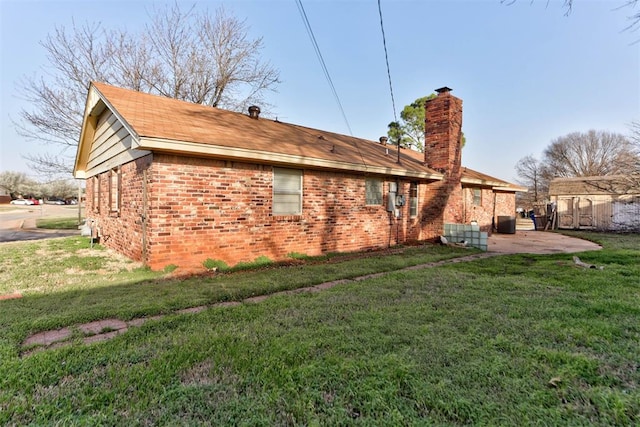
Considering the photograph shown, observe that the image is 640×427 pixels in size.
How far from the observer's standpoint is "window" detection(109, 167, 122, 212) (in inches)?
294

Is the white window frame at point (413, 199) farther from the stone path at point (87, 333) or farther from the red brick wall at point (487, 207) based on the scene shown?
the stone path at point (87, 333)

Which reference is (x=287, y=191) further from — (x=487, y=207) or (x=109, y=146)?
(x=487, y=207)

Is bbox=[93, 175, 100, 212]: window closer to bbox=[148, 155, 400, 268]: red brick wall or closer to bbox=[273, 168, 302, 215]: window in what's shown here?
bbox=[148, 155, 400, 268]: red brick wall

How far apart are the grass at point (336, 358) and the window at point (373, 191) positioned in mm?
4560

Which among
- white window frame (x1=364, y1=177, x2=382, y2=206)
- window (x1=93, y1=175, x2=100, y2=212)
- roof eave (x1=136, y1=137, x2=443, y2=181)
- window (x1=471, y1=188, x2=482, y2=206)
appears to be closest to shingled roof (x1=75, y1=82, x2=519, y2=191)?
roof eave (x1=136, y1=137, x2=443, y2=181)

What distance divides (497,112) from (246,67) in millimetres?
14217

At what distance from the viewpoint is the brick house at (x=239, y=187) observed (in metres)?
5.64

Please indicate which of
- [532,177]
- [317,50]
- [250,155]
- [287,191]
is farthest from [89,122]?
[532,177]

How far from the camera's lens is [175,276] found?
212 inches

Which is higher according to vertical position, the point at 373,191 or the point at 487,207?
the point at 373,191

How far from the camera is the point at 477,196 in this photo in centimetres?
1408

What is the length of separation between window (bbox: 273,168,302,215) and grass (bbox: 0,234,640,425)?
9.17ft

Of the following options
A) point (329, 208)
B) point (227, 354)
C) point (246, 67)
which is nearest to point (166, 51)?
point (246, 67)

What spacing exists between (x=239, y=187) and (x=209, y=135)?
3.96 feet
